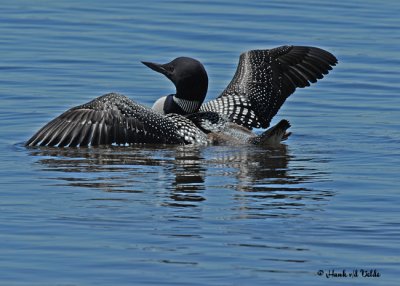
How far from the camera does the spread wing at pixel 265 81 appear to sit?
1059cm

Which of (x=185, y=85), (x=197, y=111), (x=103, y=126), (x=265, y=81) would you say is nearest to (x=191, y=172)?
(x=103, y=126)

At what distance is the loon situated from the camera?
380 inches

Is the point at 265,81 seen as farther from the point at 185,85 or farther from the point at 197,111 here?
the point at 185,85

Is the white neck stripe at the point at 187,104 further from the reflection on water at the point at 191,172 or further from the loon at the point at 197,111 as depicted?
the reflection on water at the point at 191,172

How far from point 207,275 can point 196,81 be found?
165 inches

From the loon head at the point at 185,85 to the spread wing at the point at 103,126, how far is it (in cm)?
50

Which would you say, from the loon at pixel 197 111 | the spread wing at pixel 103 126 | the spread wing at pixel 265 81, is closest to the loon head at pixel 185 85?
the loon at pixel 197 111

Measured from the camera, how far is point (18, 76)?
12633 mm

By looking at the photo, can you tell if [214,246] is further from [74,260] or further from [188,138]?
[188,138]

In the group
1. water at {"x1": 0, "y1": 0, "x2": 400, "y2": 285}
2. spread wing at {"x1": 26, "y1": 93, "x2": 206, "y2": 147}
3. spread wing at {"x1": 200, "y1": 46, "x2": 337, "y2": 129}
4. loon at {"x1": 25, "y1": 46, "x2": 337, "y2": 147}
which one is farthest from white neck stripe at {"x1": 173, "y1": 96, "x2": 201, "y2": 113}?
water at {"x1": 0, "y1": 0, "x2": 400, "y2": 285}

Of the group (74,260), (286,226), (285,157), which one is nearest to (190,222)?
(286,226)

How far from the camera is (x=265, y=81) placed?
10.9m

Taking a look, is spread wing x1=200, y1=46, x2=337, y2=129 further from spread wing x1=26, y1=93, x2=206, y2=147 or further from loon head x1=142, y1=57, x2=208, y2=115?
spread wing x1=26, y1=93, x2=206, y2=147

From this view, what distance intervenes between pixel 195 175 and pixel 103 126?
52.0 inches
